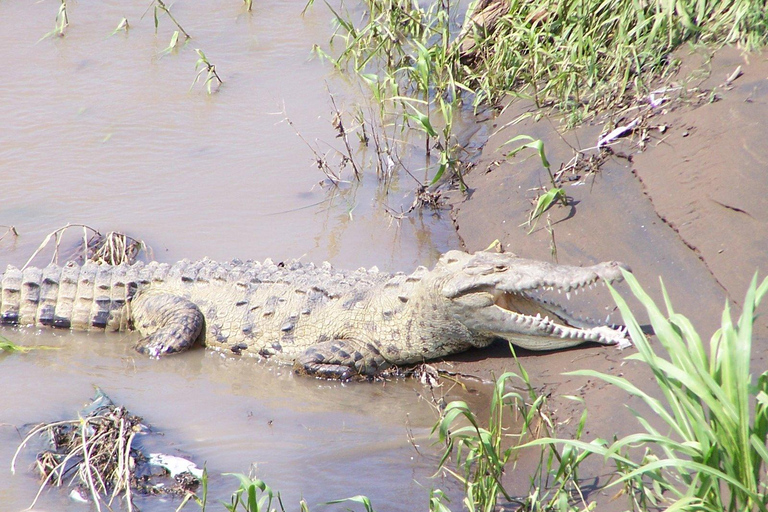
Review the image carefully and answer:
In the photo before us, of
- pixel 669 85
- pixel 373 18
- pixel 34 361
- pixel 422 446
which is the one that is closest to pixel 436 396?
pixel 422 446

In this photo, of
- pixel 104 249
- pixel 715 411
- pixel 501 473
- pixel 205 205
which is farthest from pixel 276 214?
pixel 715 411

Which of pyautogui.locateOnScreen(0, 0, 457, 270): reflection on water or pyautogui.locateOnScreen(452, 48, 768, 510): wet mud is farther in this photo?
pyautogui.locateOnScreen(0, 0, 457, 270): reflection on water

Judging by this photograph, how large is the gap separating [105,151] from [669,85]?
5.22 m

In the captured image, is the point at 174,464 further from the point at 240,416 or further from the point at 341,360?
the point at 341,360

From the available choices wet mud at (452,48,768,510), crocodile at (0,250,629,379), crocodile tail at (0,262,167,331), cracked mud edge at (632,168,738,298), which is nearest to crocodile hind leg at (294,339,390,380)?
crocodile at (0,250,629,379)

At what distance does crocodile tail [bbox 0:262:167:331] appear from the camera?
5.59 m

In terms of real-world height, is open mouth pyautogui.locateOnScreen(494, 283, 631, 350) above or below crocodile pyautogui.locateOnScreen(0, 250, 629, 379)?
above

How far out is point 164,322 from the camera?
5.45 metres

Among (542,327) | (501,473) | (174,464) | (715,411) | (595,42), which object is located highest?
(595,42)

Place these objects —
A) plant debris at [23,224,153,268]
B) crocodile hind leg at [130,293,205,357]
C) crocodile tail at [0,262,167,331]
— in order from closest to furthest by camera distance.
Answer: crocodile hind leg at [130,293,205,357], crocodile tail at [0,262,167,331], plant debris at [23,224,153,268]

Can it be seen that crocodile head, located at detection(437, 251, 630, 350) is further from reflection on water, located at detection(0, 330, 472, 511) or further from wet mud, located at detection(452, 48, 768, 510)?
reflection on water, located at detection(0, 330, 472, 511)

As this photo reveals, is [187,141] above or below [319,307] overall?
above

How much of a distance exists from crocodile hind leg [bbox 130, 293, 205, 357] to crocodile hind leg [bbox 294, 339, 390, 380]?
2.72 ft

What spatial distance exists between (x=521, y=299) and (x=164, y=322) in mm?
2475
